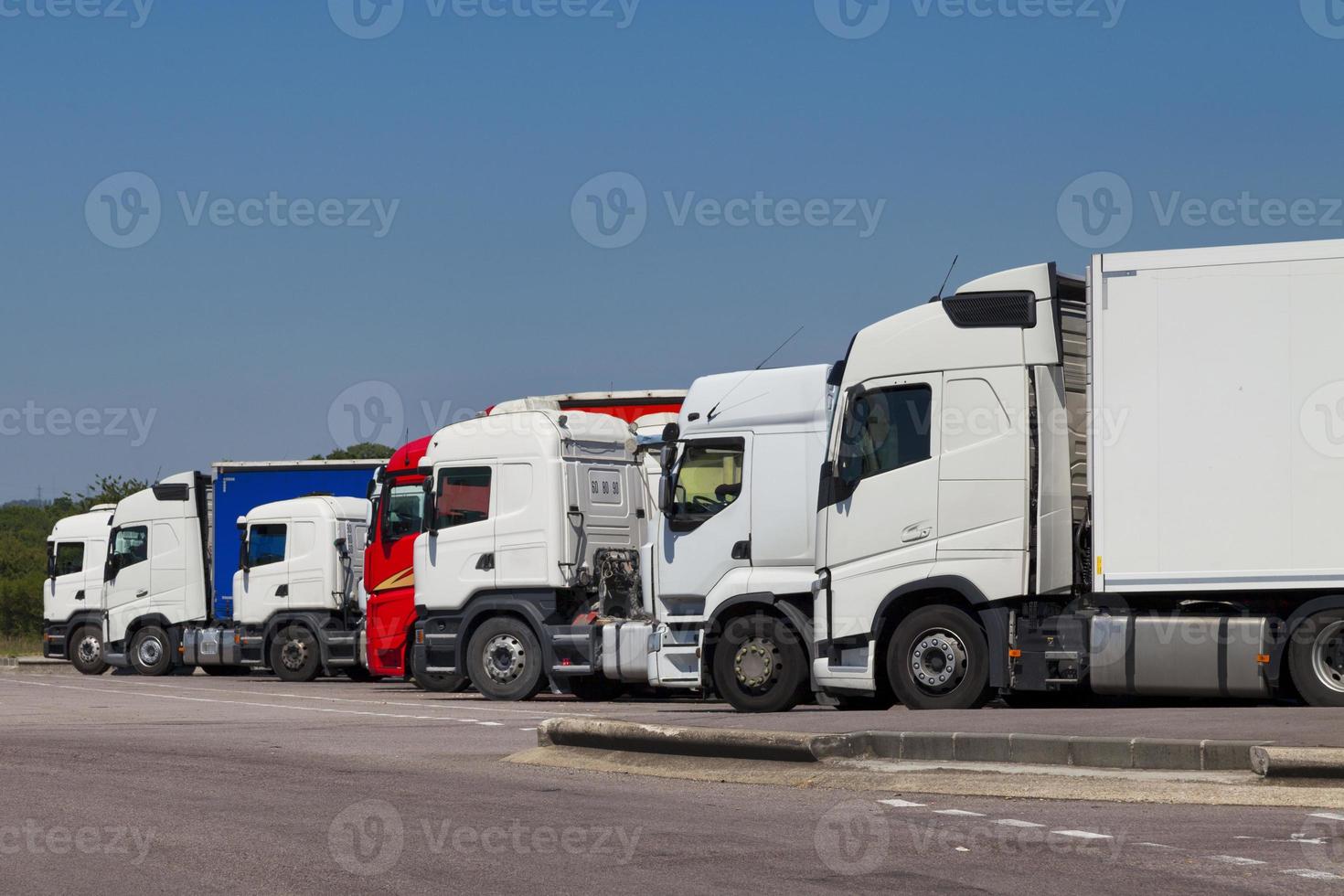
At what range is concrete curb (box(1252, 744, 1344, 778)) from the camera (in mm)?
9289

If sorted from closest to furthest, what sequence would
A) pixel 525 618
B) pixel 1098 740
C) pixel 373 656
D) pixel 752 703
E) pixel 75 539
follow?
pixel 1098 740 < pixel 752 703 < pixel 525 618 < pixel 373 656 < pixel 75 539

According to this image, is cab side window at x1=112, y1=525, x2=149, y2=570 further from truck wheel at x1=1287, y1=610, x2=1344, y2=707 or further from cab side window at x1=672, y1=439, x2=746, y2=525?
truck wheel at x1=1287, y1=610, x2=1344, y2=707

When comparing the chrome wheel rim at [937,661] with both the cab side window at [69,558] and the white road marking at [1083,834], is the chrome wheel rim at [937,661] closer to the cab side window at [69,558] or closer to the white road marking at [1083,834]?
the white road marking at [1083,834]

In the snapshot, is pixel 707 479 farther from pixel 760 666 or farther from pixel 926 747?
pixel 926 747

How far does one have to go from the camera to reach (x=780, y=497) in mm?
16281

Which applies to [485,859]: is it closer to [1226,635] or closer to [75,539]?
[1226,635]

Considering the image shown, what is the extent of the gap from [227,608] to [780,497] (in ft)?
51.2

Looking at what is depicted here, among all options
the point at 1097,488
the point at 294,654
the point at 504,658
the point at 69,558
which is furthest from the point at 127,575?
the point at 1097,488

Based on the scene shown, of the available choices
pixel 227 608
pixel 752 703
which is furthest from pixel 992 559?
pixel 227 608

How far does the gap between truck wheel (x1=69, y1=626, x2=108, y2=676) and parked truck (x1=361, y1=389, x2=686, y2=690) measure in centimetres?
1110

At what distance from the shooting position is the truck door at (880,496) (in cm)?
1432

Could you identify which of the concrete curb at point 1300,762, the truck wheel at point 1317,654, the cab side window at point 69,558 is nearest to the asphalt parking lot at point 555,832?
the concrete curb at point 1300,762

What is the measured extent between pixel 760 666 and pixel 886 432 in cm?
279

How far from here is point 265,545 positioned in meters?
27.0
